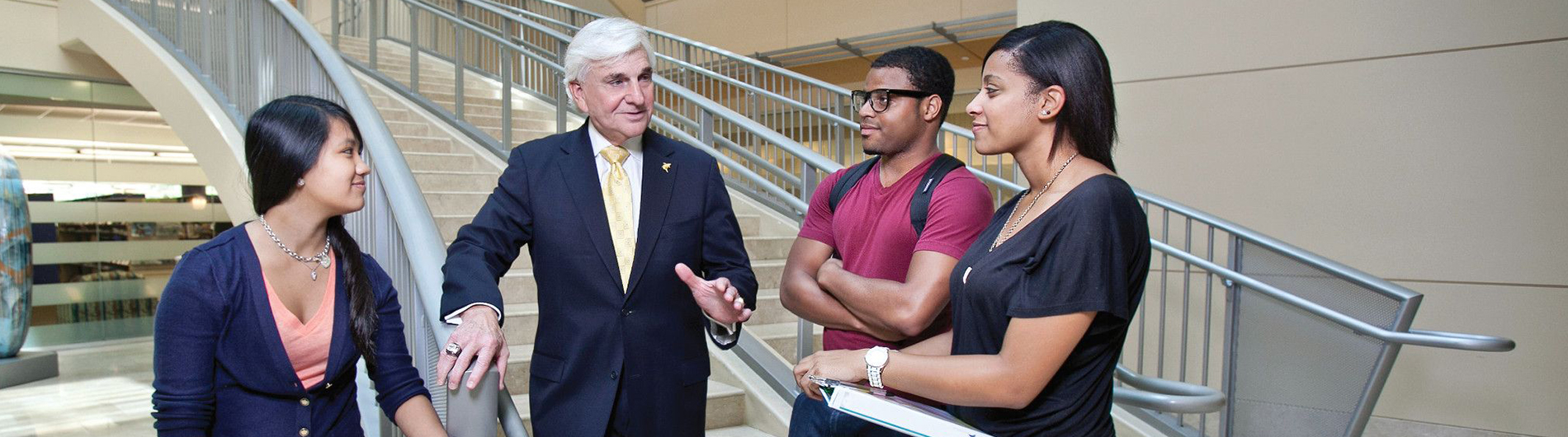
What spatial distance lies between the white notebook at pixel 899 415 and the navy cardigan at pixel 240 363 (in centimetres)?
84

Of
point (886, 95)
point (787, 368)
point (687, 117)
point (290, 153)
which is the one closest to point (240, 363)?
point (290, 153)

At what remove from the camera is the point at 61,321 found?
968cm

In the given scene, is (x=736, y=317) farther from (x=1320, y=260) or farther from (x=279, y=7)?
(x=279, y=7)

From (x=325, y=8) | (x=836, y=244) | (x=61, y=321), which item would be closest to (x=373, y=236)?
(x=836, y=244)

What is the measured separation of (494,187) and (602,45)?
3.53 metres

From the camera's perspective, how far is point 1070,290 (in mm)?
1273

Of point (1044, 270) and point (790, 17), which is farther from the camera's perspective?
point (790, 17)

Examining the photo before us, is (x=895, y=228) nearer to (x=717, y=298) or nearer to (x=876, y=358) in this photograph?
(x=717, y=298)

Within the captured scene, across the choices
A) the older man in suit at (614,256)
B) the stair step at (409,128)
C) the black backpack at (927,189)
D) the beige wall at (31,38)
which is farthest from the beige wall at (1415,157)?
the beige wall at (31,38)

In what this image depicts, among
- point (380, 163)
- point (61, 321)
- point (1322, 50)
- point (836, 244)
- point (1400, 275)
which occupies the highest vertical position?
point (1322, 50)

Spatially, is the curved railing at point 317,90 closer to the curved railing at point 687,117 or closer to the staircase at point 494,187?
the staircase at point 494,187

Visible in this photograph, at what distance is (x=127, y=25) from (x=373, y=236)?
5239 millimetres

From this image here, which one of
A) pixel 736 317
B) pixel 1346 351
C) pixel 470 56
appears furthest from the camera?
pixel 470 56

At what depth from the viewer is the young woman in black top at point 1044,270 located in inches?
50.7
